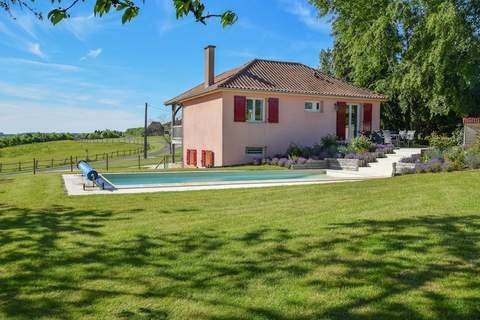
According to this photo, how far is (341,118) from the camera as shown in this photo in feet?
80.7

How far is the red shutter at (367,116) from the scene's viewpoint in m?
25.2

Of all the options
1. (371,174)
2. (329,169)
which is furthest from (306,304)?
(329,169)

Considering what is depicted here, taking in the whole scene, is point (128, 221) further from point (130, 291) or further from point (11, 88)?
point (11, 88)

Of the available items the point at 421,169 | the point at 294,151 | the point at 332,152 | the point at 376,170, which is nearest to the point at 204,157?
the point at 294,151

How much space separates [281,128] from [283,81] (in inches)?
111

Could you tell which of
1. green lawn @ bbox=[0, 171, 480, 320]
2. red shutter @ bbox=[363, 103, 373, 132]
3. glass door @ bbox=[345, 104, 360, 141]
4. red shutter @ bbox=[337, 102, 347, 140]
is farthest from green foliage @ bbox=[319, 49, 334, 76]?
green lawn @ bbox=[0, 171, 480, 320]

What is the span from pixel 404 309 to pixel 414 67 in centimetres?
2385

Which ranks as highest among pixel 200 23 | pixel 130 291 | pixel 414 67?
pixel 414 67

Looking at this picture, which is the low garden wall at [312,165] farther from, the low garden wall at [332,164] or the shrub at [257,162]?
the shrub at [257,162]

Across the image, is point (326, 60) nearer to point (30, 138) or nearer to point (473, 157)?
point (473, 157)

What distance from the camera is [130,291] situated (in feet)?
13.3

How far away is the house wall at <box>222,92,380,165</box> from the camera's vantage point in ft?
72.1

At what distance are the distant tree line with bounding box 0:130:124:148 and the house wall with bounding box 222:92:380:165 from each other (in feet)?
218

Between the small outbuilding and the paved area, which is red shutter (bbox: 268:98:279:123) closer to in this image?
the paved area
